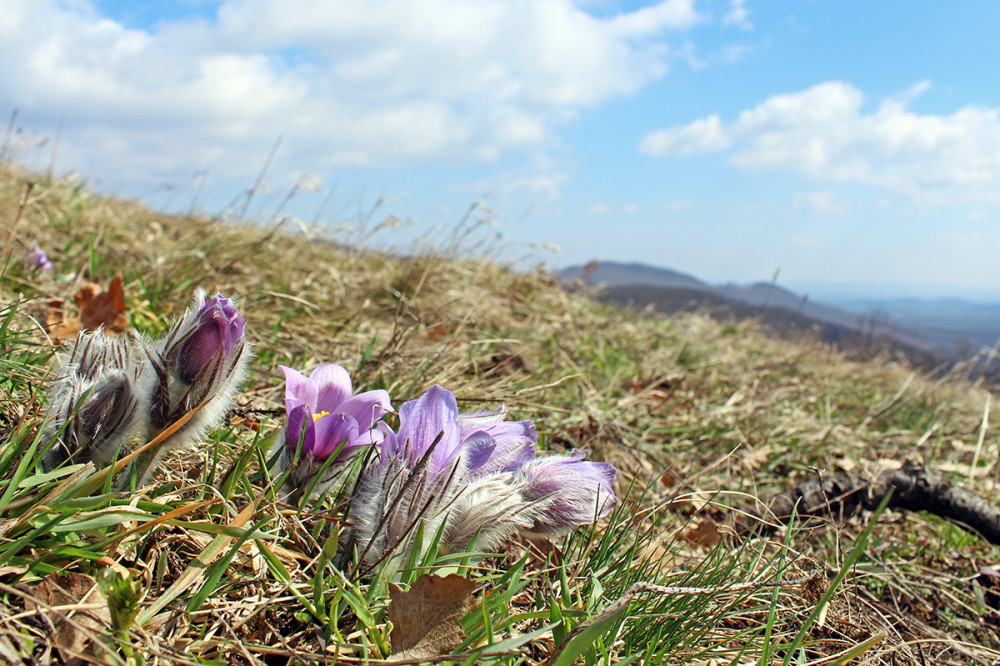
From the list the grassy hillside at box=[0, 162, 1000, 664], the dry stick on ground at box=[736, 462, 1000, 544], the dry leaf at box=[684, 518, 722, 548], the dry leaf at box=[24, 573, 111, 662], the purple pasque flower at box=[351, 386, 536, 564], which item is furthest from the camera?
the dry stick on ground at box=[736, 462, 1000, 544]

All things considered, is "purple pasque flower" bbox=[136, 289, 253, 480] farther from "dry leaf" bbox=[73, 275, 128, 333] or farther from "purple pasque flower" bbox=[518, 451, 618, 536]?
"dry leaf" bbox=[73, 275, 128, 333]

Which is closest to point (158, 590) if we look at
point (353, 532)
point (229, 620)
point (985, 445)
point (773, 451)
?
point (229, 620)

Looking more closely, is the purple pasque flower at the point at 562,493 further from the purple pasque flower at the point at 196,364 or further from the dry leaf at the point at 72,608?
the dry leaf at the point at 72,608

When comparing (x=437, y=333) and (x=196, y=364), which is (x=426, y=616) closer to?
(x=196, y=364)

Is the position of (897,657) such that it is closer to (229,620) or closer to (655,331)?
(229,620)

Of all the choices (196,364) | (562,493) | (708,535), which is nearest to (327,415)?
(196,364)

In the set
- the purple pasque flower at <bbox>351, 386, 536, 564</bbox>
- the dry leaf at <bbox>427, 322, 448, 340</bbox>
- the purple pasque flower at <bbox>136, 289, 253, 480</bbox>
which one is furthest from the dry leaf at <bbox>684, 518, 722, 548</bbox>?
→ the dry leaf at <bbox>427, 322, 448, 340</bbox>
